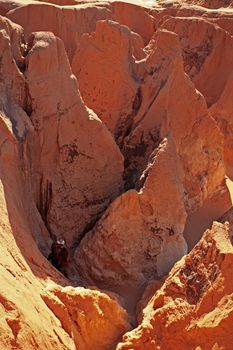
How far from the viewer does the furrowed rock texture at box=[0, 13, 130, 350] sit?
4496mm

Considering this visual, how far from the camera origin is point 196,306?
5039 millimetres

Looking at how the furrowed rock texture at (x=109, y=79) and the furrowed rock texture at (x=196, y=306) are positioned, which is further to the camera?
the furrowed rock texture at (x=109, y=79)

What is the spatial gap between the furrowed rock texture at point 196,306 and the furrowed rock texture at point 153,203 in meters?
1.29

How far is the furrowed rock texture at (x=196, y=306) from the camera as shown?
15.6 ft

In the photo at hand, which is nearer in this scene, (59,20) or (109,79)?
(109,79)

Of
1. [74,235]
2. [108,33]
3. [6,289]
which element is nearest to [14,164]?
[74,235]

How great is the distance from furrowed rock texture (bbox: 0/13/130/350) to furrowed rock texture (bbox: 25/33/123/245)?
0.06ft

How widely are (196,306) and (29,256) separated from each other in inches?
65.2

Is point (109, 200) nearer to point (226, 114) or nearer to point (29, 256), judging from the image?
point (29, 256)

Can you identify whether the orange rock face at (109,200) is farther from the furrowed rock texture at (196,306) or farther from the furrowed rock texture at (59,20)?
the furrowed rock texture at (59,20)

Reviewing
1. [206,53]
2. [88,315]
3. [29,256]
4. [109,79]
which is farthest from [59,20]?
[88,315]

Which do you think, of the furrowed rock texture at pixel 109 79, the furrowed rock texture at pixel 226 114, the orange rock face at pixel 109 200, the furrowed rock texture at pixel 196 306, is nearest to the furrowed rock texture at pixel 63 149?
the orange rock face at pixel 109 200

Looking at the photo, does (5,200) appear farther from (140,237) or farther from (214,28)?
(214,28)

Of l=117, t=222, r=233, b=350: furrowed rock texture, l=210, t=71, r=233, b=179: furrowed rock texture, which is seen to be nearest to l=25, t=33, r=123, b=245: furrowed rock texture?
l=117, t=222, r=233, b=350: furrowed rock texture
